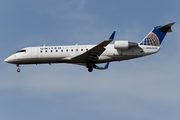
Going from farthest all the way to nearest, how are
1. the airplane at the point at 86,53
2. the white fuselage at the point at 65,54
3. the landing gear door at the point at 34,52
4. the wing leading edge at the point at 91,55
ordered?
the landing gear door at the point at 34,52, the white fuselage at the point at 65,54, the airplane at the point at 86,53, the wing leading edge at the point at 91,55

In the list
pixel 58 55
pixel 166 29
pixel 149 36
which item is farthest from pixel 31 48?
pixel 166 29

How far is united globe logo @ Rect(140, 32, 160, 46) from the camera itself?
3120 cm

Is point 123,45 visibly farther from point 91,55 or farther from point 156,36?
point 156,36

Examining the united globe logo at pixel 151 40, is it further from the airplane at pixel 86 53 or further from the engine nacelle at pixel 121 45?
the engine nacelle at pixel 121 45

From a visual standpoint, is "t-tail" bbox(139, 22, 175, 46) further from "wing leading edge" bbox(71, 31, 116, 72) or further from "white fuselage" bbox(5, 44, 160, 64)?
"wing leading edge" bbox(71, 31, 116, 72)

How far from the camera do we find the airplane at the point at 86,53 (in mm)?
29941

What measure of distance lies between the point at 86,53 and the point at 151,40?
306 inches

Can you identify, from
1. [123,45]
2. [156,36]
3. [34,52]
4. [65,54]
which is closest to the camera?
[123,45]

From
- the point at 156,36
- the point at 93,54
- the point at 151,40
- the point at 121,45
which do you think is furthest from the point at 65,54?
the point at 156,36

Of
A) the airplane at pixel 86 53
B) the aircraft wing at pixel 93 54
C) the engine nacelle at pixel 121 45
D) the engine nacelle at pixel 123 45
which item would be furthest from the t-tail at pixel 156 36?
the aircraft wing at pixel 93 54

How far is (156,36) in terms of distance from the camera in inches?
1252

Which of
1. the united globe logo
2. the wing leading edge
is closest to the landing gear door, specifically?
the wing leading edge

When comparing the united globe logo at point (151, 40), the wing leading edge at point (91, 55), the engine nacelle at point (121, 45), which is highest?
the united globe logo at point (151, 40)

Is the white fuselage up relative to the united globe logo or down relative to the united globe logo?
down
